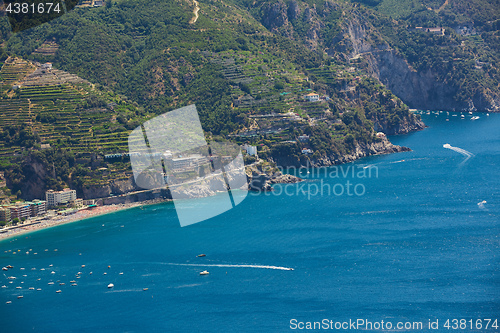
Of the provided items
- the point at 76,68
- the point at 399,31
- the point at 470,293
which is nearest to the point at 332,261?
the point at 470,293

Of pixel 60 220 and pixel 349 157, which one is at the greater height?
pixel 349 157

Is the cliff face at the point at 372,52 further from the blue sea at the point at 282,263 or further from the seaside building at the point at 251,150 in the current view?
the blue sea at the point at 282,263

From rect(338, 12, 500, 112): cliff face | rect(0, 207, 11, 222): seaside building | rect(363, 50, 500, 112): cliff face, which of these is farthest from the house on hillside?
rect(0, 207, 11, 222): seaside building

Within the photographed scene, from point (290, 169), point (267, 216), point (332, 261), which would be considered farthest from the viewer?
point (290, 169)

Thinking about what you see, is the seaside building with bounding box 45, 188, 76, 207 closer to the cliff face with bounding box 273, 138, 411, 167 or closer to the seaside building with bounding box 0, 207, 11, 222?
the seaside building with bounding box 0, 207, 11, 222

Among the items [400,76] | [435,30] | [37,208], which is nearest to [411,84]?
[400,76]

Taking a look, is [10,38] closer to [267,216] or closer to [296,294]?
[267,216]

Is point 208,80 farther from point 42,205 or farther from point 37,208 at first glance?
point 37,208
